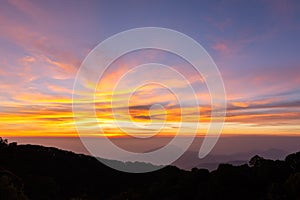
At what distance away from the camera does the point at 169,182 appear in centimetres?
7694

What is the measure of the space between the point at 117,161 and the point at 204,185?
318ft

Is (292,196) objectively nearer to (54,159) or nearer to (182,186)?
(182,186)

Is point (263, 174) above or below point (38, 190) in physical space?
above

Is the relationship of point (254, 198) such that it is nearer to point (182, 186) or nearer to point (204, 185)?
point (204, 185)

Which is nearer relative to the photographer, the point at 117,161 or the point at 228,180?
the point at 228,180

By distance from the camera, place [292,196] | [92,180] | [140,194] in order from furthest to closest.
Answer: [92,180] < [140,194] < [292,196]

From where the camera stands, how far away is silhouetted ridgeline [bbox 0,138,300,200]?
55.8 meters

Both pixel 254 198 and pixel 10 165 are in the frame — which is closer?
pixel 254 198

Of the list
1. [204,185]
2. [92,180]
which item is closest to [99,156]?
[92,180]

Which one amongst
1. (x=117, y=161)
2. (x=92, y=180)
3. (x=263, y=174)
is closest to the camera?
(x=263, y=174)

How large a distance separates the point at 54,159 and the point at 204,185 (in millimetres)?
67807

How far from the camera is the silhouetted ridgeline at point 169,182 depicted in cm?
5583

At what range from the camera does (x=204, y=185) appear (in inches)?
2687

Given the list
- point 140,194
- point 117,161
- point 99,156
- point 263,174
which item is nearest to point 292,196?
point 263,174
